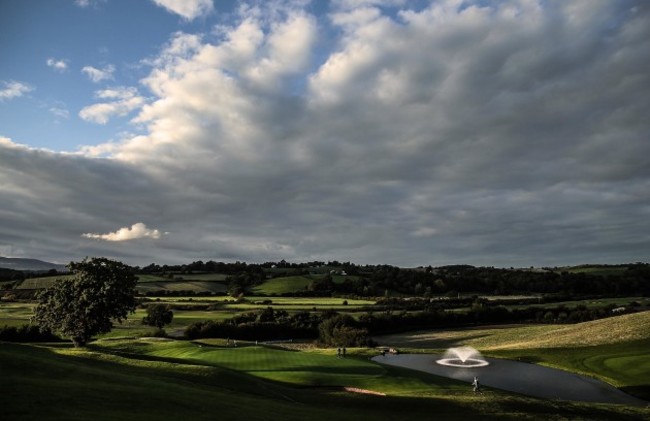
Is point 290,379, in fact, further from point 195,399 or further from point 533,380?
point 533,380

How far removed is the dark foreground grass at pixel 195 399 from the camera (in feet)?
64.0

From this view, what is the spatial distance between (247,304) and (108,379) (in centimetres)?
11922

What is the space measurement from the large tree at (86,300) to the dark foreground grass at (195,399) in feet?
72.1

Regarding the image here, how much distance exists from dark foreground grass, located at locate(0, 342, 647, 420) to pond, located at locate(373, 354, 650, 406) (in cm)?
1262

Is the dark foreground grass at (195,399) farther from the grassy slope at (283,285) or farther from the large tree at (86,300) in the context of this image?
the grassy slope at (283,285)

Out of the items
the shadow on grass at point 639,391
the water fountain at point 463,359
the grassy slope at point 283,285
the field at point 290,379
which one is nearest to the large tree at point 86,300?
the field at point 290,379

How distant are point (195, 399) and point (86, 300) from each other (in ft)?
161

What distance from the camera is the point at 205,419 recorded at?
21.0 m

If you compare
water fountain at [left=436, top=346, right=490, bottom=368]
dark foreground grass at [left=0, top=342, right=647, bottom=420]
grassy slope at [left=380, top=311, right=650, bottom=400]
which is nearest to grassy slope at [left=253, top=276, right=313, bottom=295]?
grassy slope at [left=380, top=311, right=650, bottom=400]

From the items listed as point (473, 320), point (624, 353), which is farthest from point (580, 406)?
point (473, 320)

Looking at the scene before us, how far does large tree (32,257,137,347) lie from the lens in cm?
6669

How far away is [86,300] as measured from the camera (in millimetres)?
66812

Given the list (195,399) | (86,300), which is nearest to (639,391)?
(195,399)

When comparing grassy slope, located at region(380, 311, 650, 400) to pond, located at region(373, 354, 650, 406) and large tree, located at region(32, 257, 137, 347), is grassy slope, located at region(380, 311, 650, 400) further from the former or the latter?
large tree, located at region(32, 257, 137, 347)
